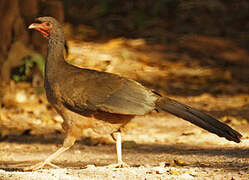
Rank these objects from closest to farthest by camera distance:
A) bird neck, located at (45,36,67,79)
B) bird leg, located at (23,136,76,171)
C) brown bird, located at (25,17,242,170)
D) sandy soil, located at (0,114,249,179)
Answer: sandy soil, located at (0,114,249,179), brown bird, located at (25,17,242,170), bird leg, located at (23,136,76,171), bird neck, located at (45,36,67,79)

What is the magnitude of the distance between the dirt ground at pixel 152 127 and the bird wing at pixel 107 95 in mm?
587

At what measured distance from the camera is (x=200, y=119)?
218 inches

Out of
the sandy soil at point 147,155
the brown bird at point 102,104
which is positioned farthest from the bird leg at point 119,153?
the sandy soil at point 147,155

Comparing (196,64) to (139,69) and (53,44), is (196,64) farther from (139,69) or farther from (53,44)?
(53,44)

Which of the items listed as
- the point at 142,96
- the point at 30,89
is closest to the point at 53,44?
the point at 142,96

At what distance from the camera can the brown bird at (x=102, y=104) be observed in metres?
5.53

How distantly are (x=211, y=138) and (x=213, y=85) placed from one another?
14.6ft

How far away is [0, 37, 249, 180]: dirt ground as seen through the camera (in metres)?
5.42

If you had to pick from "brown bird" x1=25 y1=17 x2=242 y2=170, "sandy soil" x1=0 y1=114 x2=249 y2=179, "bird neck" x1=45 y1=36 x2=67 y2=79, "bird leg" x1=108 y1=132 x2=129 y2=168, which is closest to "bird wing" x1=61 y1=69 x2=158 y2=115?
"brown bird" x1=25 y1=17 x2=242 y2=170

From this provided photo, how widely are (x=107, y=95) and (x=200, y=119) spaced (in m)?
0.96

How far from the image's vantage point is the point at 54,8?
1146 centimetres

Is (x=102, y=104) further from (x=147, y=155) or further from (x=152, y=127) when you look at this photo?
(x=152, y=127)

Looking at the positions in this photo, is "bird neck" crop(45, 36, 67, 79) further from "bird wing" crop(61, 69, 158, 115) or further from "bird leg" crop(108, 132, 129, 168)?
"bird leg" crop(108, 132, 129, 168)

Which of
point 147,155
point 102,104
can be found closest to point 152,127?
point 147,155
